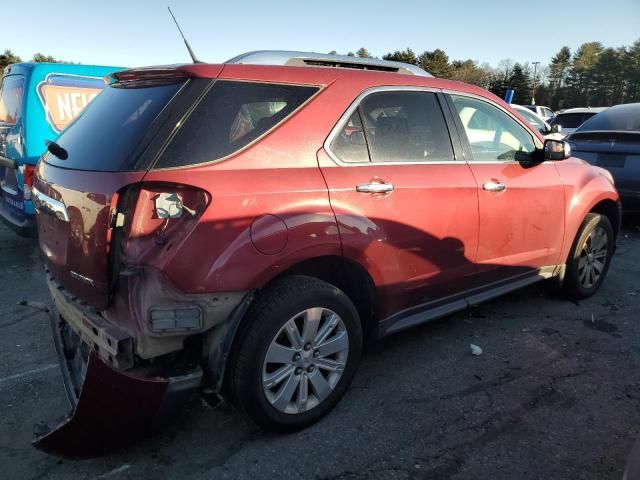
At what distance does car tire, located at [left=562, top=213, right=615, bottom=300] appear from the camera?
168 inches

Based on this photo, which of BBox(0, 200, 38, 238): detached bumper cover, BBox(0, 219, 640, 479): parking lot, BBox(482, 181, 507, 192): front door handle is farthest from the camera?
BBox(0, 200, 38, 238): detached bumper cover

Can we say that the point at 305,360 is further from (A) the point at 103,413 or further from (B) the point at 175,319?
(A) the point at 103,413

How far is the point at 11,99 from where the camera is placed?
19.0 ft

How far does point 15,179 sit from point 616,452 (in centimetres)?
577

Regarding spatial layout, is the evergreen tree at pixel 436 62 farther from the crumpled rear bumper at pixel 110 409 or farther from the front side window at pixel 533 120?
the crumpled rear bumper at pixel 110 409

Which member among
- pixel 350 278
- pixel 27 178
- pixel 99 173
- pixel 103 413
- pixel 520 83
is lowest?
pixel 103 413

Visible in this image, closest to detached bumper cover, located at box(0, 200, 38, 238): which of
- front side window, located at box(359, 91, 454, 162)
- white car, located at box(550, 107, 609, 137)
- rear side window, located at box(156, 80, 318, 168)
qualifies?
rear side window, located at box(156, 80, 318, 168)

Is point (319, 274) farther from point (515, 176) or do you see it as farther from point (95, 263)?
point (515, 176)

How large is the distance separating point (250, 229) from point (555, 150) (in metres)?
2.69

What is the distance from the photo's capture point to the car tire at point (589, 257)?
4.26 meters

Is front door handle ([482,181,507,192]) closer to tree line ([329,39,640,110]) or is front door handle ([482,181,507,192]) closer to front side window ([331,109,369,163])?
front side window ([331,109,369,163])

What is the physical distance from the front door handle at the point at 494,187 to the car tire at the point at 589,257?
50.8 inches

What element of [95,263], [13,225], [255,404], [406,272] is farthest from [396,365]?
[13,225]

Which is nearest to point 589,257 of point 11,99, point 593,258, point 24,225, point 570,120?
point 593,258
